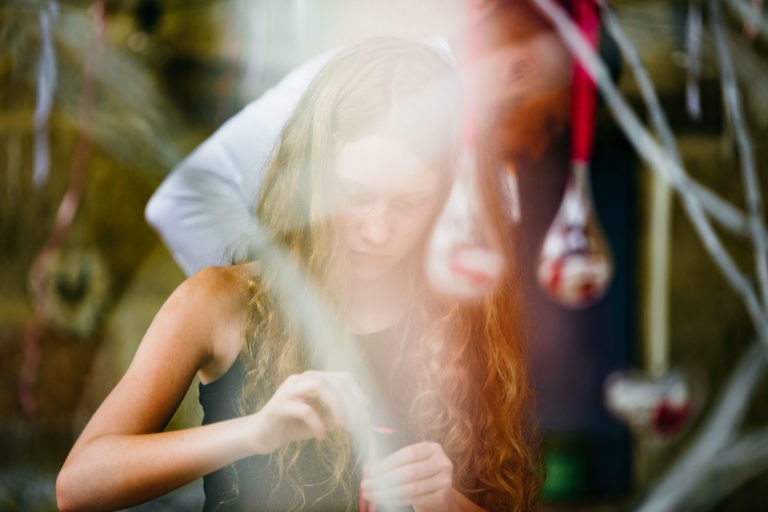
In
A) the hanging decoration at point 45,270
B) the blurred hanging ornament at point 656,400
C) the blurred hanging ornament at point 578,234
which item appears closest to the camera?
the hanging decoration at point 45,270

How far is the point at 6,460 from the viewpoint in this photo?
54.0 inches

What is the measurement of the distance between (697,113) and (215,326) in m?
1.13

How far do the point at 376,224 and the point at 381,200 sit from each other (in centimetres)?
3

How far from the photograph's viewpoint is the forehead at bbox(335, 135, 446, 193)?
0.93 metres

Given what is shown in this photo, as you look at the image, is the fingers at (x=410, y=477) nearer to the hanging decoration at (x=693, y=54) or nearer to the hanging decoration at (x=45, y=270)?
the hanging decoration at (x=45, y=270)

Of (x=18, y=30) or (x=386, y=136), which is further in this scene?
(x=18, y=30)

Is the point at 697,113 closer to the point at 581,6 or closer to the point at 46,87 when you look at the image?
the point at 581,6

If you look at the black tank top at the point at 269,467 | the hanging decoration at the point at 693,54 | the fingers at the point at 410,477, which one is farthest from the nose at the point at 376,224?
the hanging decoration at the point at 693,54

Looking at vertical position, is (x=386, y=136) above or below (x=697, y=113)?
above

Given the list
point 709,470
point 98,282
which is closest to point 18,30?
point 98,282

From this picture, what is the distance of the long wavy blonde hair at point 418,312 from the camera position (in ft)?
3.06

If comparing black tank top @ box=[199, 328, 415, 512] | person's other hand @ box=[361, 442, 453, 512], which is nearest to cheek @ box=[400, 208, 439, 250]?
black tank top @ box=[199, 328, 415, 512]

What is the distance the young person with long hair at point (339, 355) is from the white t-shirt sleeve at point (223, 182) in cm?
2

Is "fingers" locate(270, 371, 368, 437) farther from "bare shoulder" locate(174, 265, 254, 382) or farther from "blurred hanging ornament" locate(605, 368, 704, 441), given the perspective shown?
"blurred hanging ornament" locate(605, 368, 704, 441)
